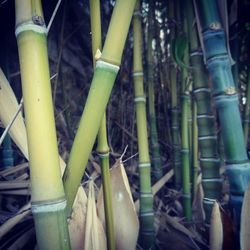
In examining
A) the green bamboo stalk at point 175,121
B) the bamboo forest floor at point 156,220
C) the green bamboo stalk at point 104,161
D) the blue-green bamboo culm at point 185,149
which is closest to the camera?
the green bamboo stalk at point 104,161

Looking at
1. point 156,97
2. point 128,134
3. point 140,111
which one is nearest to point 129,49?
point 156,97

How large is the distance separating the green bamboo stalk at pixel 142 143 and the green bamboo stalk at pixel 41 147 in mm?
305

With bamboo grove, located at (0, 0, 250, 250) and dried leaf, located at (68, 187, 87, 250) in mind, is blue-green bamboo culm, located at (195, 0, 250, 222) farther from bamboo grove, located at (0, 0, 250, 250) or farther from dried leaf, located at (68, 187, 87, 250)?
dried leaf, located at (68, 187, 87, 250)

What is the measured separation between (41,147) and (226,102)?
0.33m

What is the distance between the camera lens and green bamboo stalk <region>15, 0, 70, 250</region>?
33cm

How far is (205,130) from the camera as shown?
616 millimetres

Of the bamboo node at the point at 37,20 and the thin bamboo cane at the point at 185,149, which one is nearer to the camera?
the bamboo node at the point at 37,20

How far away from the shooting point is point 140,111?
62 cm

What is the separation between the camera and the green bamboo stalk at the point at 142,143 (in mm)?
623

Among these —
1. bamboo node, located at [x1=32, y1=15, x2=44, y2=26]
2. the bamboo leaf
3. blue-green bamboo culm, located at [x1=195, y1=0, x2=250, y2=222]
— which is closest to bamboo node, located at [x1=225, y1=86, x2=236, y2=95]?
blue-green bamboo culm, located at [x1=195, y1=0, x2=250, y2=222]

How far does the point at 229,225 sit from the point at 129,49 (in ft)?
2.97

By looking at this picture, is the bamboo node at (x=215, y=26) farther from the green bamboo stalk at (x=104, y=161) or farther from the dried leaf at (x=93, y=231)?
the dried leaf at (x=93, y=231)

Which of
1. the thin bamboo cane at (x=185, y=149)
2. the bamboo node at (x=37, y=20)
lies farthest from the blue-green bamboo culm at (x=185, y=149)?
the bamboo node at (x=37, y=20)

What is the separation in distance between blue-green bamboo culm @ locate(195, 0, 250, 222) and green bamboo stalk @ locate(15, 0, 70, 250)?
30 centimetres
